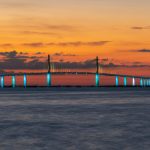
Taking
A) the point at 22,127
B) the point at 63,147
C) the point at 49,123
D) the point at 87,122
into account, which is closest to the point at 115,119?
the point at 87,122

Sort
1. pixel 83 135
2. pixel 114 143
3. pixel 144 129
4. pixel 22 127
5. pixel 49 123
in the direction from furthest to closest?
pixel 49 123 → pixel 22 127 → pixel 144 129 → pixel 83 135 → pixel 114 143

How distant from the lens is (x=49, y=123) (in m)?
17.2

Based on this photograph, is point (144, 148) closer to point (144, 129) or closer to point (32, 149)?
point (32, 149)

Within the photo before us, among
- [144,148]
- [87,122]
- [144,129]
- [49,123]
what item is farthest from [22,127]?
[144,148]

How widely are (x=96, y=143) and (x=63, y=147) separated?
3.38ft

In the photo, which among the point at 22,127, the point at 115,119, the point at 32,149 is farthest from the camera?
the point at 115,119

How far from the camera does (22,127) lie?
16047 millimetres

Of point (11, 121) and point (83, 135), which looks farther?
point (11, 121)

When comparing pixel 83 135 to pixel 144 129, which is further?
pixel 144 129

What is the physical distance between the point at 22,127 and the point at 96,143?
4.59 meters

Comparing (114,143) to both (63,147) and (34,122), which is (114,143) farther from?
(34,122)

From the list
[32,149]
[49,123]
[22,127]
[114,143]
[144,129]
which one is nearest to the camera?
[32,149]

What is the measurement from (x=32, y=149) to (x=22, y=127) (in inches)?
196

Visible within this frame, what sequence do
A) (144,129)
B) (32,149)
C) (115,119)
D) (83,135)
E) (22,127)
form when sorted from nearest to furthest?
(32,149), (83,135), (144,129), (22,127), (115,119)
